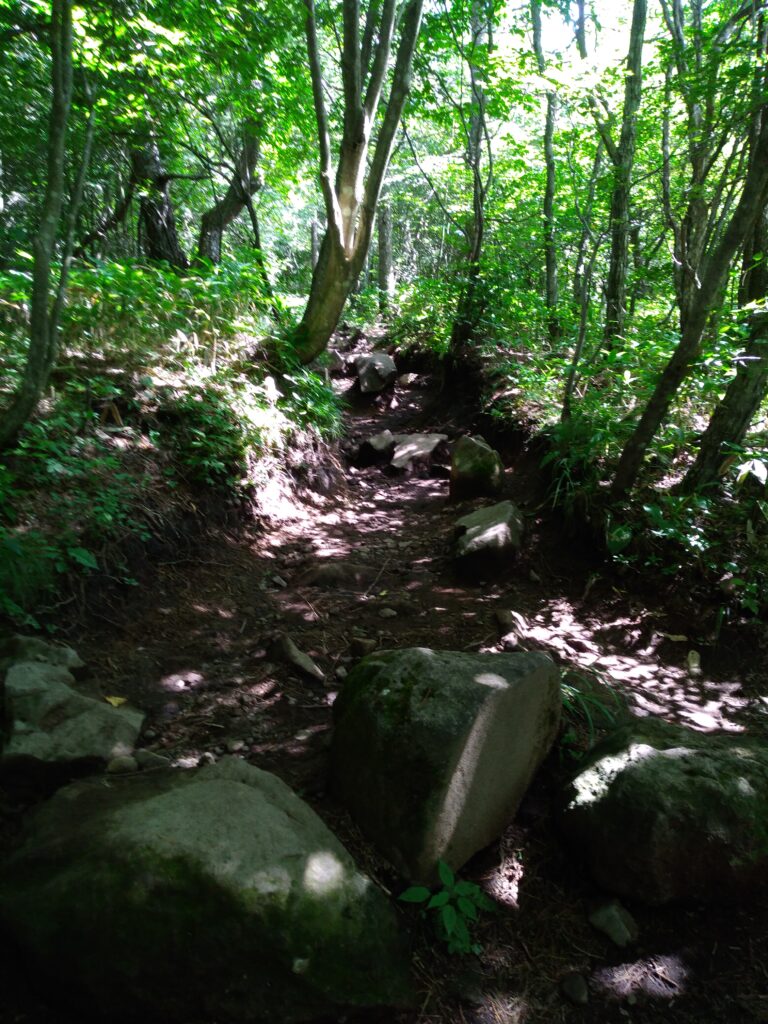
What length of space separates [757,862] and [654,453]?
3267 mm

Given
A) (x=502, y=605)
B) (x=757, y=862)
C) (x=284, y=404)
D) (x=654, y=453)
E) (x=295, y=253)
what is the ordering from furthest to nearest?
(x=295, y=253) < (x=284, y=404) < (x=654, y=453) < (x=502, y=605) < (x=757, y=862)

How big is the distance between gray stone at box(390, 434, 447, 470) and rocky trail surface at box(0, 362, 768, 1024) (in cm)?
124

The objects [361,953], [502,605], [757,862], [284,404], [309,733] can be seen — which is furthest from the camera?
[284,404]

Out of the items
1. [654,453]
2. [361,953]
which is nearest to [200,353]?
[654,453]

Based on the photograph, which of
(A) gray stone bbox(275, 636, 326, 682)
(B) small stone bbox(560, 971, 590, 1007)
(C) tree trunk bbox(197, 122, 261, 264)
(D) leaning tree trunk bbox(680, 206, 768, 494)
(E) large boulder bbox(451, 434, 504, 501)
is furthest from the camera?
(C) tree trunk bbox(197, 122, 261, 264)

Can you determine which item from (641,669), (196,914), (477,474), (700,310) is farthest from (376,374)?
(196,914)

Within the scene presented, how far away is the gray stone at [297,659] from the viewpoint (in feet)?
10.9

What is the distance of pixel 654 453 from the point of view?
4.78 m

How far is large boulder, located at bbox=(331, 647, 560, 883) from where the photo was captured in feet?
7.27

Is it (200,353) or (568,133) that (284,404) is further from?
(568,133)

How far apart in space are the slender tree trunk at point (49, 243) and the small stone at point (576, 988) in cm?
390

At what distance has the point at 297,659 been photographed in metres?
3.38

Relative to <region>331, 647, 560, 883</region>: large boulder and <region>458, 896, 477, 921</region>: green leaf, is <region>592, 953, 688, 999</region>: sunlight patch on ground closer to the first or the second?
<region>458, 896, 477, 921</region>: green leaf

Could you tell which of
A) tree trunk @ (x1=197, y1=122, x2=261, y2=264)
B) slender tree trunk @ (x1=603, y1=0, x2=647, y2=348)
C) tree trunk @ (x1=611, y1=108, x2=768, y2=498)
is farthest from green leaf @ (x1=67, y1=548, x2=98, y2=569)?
tree trunk @ (x1=197, y1=122, x2=261, y2=264)
